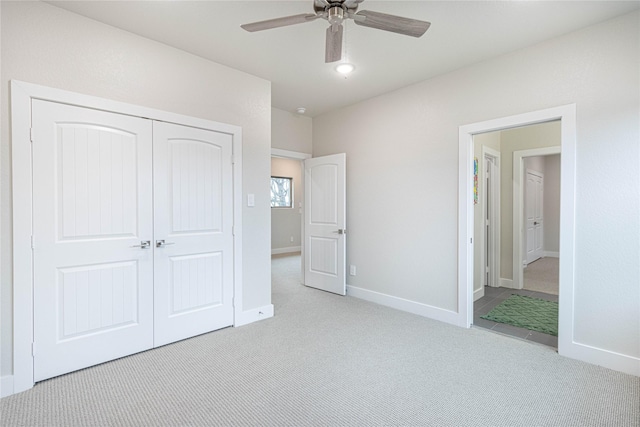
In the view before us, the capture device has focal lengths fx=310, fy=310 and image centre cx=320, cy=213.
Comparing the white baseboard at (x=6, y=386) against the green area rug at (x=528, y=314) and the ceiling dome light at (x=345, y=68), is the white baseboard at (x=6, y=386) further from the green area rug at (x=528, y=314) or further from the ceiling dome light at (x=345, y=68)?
the green area rug at (x=528, y=314)

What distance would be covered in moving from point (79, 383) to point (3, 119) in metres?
1.91

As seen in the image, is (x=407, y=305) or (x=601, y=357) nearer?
(x=601, y=357)

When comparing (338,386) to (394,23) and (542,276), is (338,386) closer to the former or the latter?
(394,23)

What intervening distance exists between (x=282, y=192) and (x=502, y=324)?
6.38 meters

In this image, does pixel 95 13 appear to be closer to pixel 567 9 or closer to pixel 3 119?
pixel 3 119

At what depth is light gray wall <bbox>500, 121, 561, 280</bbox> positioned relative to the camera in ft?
15.2

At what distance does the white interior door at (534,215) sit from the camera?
22.7 ft

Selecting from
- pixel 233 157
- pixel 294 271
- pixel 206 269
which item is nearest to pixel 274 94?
pixel 233 157

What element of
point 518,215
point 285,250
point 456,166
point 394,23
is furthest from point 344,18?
point 285,250

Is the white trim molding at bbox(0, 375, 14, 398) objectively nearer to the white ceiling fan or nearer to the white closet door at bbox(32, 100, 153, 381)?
the white closet door at bbox(32, 100, 153, 381)

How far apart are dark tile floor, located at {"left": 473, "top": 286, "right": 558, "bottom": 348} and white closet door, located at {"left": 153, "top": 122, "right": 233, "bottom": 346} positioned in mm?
2799

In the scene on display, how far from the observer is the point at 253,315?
3.44 m

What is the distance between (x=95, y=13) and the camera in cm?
237

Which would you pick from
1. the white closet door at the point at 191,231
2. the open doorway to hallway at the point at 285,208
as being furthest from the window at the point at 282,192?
the white closet door at the point at 191,231
